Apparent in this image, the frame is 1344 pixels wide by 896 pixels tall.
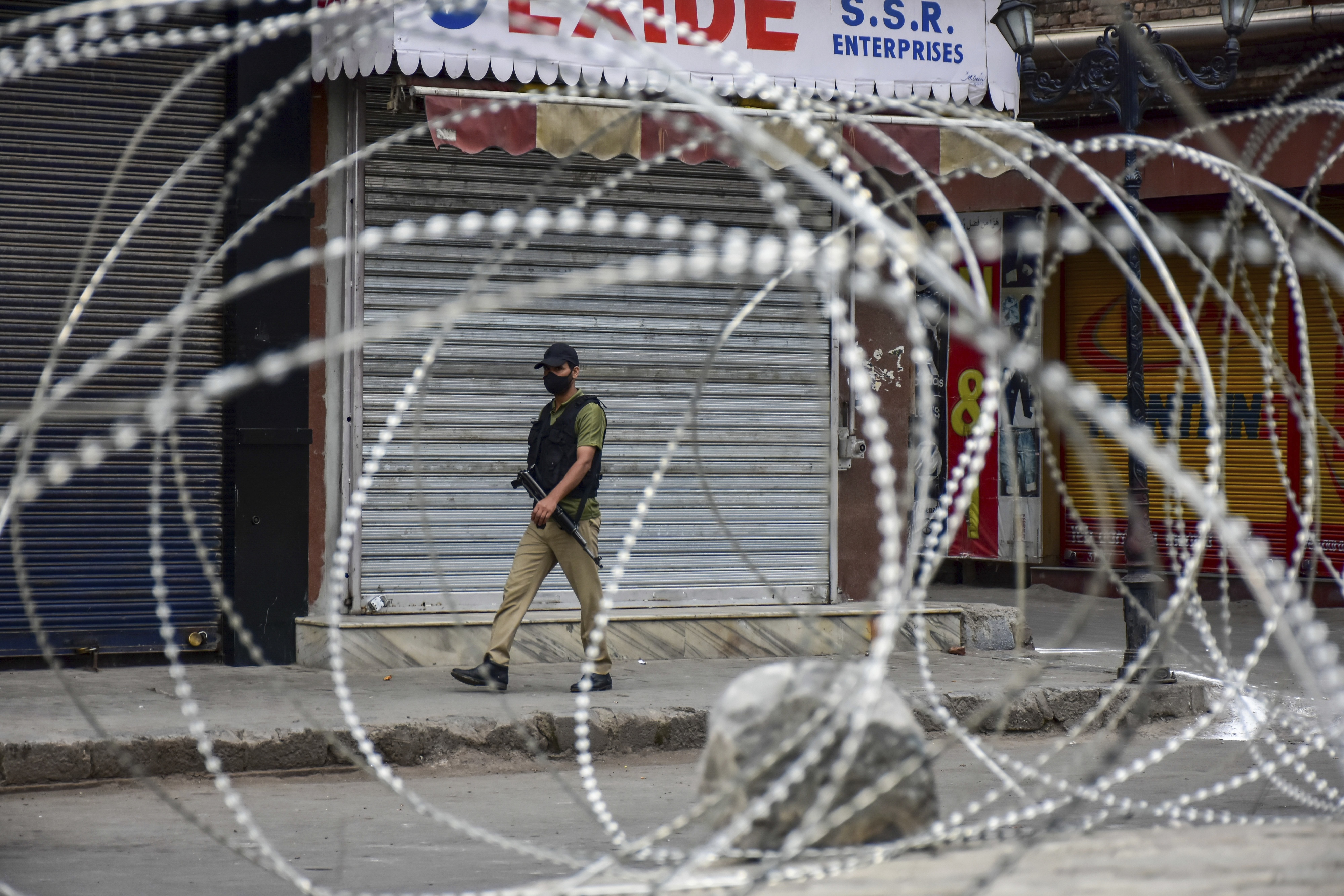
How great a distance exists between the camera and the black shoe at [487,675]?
26.2ft

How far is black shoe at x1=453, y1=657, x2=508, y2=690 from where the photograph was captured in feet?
26.2

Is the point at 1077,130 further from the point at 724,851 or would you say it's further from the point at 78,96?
the point at 724,851

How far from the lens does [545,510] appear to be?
8.08 metres

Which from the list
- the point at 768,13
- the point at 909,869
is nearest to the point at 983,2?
the point at 768,13

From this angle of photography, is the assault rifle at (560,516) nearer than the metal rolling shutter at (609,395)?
Yes

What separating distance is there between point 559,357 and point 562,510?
845 mm

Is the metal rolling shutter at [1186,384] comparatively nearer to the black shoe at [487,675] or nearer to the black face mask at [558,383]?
the black face mask at [558,383]

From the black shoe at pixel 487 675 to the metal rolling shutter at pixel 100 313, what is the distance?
1976mm

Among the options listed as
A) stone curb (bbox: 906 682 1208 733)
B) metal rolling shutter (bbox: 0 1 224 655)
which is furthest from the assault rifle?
metal rolling shutter (bbox: 0 1 224 655)

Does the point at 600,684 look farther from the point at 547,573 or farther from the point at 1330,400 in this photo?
the point at 1330,400

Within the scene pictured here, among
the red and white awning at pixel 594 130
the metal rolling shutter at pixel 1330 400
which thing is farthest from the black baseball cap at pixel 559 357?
the metal rolling shutter at pixel 1330 400

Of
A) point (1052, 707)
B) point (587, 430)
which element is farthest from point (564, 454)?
point (1052, 707)

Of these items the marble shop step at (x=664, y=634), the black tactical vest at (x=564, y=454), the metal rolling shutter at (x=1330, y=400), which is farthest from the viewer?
the metal rolling shutter at (x=1330, y=400)

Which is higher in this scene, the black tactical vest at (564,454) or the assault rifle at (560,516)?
the black tactical vest at (564,454)
